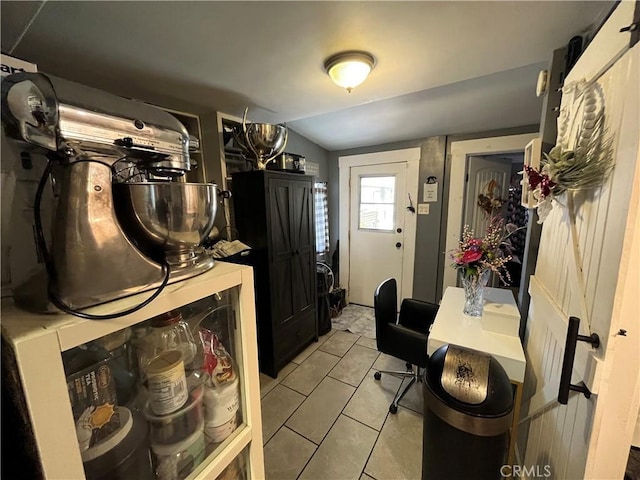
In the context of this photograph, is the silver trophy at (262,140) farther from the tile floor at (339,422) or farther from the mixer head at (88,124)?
the tile floor at (339,422)

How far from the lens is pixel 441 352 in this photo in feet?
4.10

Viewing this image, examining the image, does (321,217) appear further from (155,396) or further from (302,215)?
(155,396)

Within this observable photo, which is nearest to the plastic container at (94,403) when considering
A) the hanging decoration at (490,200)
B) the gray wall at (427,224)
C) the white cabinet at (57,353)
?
the white cabinet at (57,353)

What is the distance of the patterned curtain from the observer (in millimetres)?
3365

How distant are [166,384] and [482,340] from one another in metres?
1.46

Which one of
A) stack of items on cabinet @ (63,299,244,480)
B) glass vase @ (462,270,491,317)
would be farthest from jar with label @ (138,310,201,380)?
glass vase @ (462,270,491,317)

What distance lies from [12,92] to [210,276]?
0.45 meters

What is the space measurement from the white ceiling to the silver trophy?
16 centimetres

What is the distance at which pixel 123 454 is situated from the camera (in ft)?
1.91

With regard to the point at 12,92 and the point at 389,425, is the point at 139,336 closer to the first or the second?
the point at 12,92

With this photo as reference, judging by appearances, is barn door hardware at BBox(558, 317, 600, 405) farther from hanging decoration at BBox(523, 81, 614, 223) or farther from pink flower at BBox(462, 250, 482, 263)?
pink flower at BBox(462, 250, 482, 263)

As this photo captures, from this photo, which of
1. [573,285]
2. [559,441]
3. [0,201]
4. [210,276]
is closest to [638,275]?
[573,285]

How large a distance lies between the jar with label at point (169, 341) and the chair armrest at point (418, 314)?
1803 mm

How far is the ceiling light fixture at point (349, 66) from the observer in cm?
133
